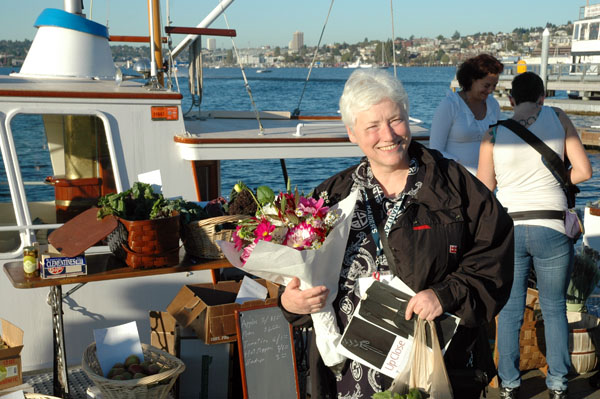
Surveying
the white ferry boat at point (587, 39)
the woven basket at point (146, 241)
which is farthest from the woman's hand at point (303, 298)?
the white ferry boat at point (587, 39)

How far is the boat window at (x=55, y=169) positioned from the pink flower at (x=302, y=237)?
→ 9.44 feet

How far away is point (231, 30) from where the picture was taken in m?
5.84

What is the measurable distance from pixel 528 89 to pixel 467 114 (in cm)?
74

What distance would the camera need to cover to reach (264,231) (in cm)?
236

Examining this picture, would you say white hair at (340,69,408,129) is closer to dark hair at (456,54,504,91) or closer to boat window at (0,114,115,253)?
dark hair at (456,54,504,91)

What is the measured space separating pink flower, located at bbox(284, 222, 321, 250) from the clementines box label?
5.24 feet

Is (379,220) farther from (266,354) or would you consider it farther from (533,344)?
(533,344)

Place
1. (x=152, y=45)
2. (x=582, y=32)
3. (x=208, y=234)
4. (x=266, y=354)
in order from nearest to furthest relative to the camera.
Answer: (x=208, y=234) < (x=266, y=354) < (x=152, y=45) < (x=582, y=32)

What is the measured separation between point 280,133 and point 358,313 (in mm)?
3043

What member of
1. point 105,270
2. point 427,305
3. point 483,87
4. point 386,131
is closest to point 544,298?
point 483,87

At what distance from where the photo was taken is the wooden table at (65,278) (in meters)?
3.46

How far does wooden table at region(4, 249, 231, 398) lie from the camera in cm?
346

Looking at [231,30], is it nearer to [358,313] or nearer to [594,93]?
[358,313]

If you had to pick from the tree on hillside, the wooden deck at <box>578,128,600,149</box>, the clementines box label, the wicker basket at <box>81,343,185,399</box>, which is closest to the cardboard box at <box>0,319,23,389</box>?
the wicker basket at <box>81,343,185,399</box>
